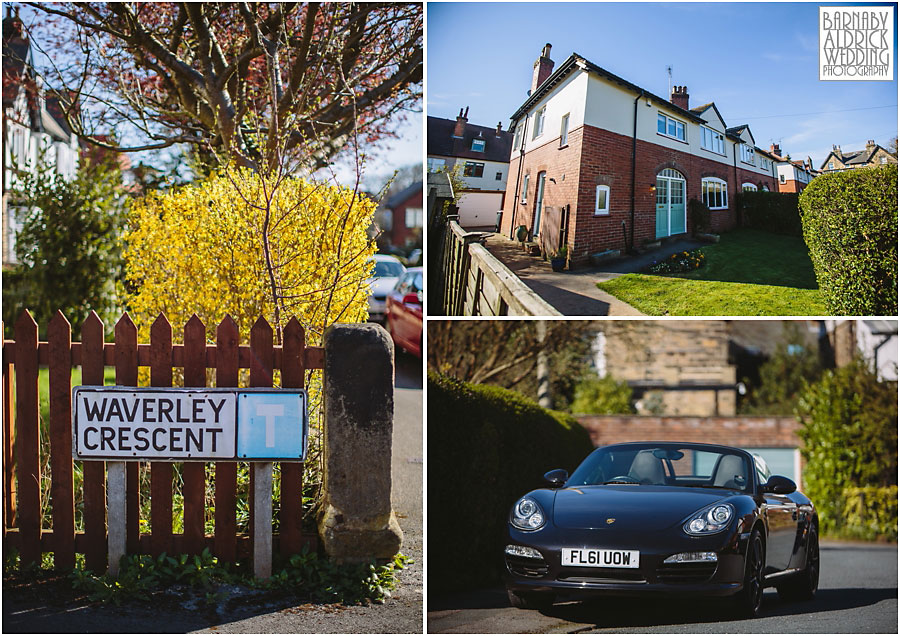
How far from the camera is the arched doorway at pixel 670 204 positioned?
16.9 ft

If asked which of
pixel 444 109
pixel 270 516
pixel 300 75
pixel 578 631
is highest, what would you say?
pixel 300 75

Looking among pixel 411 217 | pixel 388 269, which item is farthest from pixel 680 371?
pixel 411 217

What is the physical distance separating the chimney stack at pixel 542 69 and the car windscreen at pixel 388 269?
8.59 metres

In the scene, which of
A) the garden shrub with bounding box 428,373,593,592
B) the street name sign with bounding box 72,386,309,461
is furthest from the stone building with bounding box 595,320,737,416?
the street name sign with bounding box 72,386,309,461

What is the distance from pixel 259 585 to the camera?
4.86 m

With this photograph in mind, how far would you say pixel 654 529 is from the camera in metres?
4.56

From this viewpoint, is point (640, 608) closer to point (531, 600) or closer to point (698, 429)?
point (531, 600)

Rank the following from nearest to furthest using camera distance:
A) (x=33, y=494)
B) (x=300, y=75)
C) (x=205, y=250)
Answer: (x=33, y=494), (x=205, y=250), (x=300, y=75)

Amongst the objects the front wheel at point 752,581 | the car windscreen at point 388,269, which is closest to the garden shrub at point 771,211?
the front wheel at point 752,581

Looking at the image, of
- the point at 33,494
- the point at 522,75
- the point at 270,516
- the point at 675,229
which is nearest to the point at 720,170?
the point at 675,229

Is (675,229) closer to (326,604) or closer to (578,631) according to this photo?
(578,631)

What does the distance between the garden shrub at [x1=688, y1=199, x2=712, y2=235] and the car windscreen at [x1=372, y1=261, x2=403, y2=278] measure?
871 cm

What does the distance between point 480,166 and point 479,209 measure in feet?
0.89

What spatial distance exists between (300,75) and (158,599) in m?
5.14
